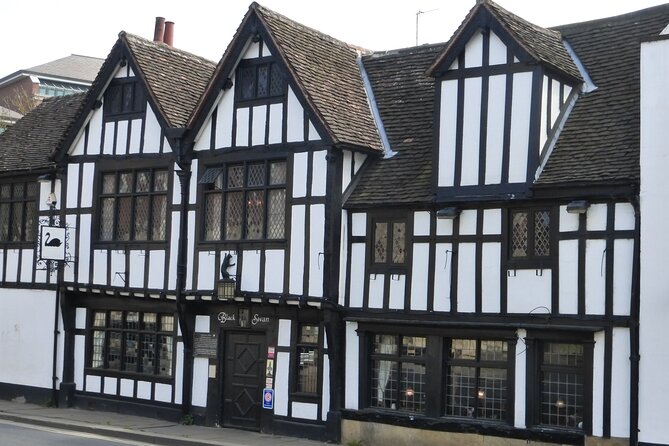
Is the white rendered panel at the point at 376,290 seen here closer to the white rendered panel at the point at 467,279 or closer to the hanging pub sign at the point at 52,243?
the white rendered panel at the point at 467,279

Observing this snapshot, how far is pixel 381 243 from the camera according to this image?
19219 mm

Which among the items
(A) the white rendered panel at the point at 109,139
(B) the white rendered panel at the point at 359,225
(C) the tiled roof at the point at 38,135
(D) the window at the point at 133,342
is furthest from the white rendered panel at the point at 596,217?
(C) the tiled roof at the point at 38,135

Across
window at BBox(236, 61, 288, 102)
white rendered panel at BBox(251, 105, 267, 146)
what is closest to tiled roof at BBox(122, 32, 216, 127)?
window at BBox(236, 61, 288, 102)

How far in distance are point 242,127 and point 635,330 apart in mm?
9024

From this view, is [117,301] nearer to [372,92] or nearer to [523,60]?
[372,92]

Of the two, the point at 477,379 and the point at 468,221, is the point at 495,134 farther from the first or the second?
the point at 477,379

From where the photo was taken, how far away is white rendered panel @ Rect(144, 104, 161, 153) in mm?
22797

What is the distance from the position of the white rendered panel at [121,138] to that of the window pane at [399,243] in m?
7.47

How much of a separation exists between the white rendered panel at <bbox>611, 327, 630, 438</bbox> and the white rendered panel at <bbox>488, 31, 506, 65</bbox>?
200 inches

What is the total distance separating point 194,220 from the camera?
71.3 feet

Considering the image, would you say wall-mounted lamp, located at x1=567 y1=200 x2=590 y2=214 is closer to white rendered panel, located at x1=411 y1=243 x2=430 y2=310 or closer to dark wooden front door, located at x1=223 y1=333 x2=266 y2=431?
white rendered panel, located at x1=411 y1=243 x2=430 y2=310

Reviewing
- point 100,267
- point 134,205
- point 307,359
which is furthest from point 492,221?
point 100,267

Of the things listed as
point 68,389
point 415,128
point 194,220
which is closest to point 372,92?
point 415,128

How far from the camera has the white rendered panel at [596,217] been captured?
1653 cm
